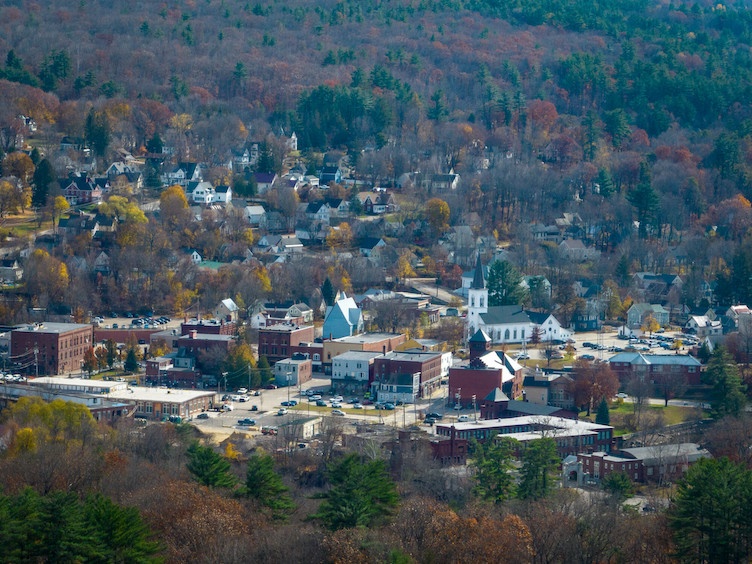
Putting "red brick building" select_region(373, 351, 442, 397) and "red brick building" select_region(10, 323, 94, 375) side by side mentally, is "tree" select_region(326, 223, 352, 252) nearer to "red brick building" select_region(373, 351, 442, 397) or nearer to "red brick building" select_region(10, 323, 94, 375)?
"red brick building" select_region(10, 323, 94, 375)

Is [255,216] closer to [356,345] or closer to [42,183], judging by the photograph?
[42,183]

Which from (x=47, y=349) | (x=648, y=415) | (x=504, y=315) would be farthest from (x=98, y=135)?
(x=648, y=415)

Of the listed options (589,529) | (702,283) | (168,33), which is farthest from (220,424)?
(168,33)

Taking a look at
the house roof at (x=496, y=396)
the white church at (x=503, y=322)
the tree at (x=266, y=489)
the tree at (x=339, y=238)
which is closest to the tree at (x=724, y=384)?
the house roof at (x=496, y=396)

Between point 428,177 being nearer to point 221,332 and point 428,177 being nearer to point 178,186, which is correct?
point 178,186

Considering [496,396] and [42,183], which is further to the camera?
[42,183]

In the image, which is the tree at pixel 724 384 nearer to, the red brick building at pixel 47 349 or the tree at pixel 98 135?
the red brick building at pixel 47 349

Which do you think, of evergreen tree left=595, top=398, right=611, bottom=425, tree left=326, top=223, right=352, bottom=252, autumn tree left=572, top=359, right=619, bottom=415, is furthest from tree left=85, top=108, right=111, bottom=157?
evergreen tree left=595, top=398, right=611, bottom=425
